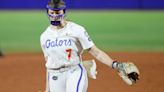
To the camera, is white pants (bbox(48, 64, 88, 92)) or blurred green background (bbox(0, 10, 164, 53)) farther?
blurred green background (bbox(0, 10, 164, 53))

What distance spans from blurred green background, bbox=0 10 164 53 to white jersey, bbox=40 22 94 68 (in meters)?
9.60

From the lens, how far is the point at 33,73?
12227 mm

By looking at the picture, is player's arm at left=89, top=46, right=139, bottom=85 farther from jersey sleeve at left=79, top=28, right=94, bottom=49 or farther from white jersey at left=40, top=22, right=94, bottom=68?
white jersey at left=40, top=22, right=94, bottom=68

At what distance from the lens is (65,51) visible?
6.70 meters

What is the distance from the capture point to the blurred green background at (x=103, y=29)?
17.6 meters

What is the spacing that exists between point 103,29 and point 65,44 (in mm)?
15940

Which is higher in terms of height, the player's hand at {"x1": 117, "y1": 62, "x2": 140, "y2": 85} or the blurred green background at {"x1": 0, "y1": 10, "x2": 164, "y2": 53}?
the player's hand at {"x1": 117, "y1": 62, "x2": 140, "y2": 85}

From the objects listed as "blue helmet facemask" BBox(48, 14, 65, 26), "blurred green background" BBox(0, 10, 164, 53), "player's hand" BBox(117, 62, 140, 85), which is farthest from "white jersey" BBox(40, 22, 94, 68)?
"blurred green background" BBox(0, 10, 164, 53)

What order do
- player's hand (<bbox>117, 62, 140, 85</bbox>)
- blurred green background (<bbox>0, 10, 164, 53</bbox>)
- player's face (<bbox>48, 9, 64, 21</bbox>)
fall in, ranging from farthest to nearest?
blurred green background (<bbox>0, 10, 164, 53</bbox>)
player's face (<bbox>48, 9, 64, 21</bbox>)
player's hand (<bbox>117, 62, 140, 85</bbox>)

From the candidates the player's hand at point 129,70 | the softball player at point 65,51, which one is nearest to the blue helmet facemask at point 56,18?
the softball player at point 65,51

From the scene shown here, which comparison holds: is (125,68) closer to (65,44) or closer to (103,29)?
(65,44)

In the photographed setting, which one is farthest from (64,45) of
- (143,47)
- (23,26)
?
(23,26)

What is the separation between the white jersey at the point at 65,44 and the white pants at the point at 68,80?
10cm

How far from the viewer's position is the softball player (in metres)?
6.68
